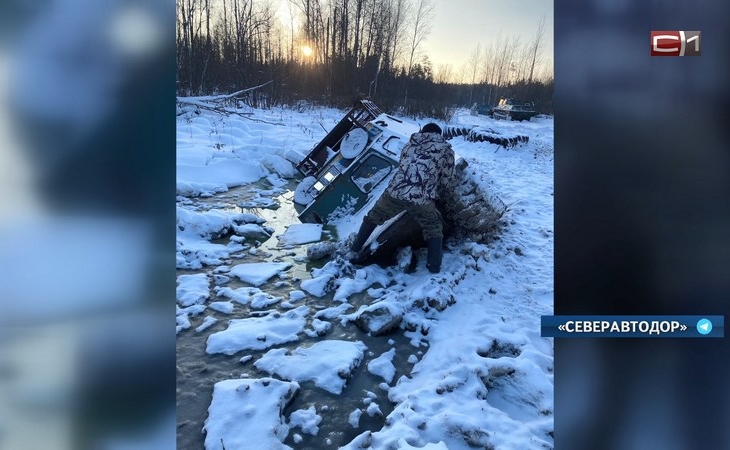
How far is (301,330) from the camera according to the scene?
3.12 m

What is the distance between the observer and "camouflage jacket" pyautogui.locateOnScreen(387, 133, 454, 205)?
3988 millimetres

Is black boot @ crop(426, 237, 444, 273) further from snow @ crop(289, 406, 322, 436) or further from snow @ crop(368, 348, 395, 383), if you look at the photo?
snow @ crop(289, 406, 322, 436)

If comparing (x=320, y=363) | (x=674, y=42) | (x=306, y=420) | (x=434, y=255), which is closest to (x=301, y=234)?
(x=434, y=255)

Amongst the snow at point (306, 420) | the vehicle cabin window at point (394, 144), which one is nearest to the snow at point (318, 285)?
the snow at point (306, 420)

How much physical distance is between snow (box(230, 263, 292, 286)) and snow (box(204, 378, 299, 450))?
5.30ft

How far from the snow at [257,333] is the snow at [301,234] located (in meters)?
1.91

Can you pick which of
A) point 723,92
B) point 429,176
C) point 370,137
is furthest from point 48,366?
point 370,137

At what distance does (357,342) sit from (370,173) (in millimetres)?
2774

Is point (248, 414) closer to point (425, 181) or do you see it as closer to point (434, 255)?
point (434, 255)

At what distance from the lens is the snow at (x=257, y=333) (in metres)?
2.89

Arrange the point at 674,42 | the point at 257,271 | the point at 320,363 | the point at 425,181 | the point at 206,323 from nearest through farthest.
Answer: the point at 674,42
the point at 320,363
the point at 206,323
the point at 425,181
the point at 257,271

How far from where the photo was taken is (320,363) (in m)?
2.65

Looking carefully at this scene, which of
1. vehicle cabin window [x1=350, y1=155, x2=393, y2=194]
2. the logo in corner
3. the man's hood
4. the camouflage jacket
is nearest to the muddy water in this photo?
the camouflage jacket

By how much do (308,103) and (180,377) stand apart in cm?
1308
